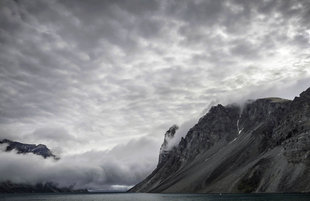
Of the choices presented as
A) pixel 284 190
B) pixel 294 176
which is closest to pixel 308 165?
pixel 294 176

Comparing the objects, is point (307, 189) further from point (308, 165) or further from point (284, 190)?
point (308, 165)

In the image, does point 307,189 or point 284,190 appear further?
point 284,190

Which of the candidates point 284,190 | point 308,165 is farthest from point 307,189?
point 308,165

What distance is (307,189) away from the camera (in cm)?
17162

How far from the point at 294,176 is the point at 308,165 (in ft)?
49.0

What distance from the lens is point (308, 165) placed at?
198 meters

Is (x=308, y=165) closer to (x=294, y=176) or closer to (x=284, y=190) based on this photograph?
(x=294, y=176)

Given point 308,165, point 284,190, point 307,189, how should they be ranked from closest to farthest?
point 307,189
point 284,190
point 308,165

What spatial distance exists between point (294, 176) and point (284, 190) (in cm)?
1520

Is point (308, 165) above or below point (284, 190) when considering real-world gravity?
above

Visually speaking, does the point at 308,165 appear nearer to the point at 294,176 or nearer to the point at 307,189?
the point at 294,176

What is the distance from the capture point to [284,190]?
18500 cm

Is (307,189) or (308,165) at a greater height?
(308,165)

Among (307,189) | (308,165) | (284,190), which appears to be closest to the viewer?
(307,189)
